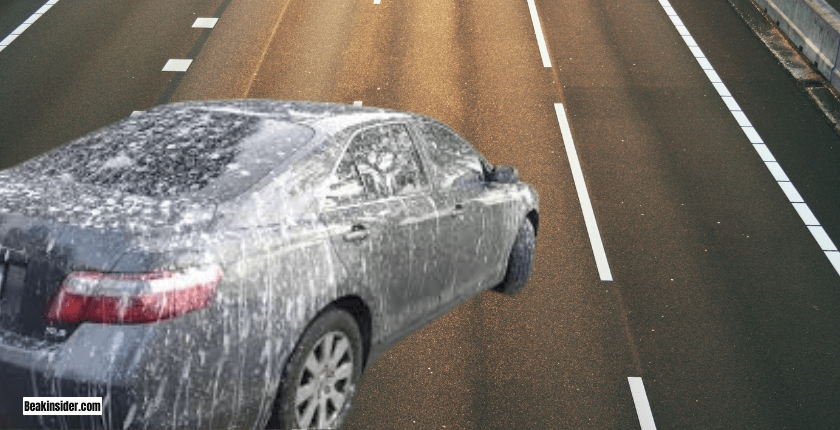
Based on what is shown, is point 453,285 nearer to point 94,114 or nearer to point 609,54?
point 94,114

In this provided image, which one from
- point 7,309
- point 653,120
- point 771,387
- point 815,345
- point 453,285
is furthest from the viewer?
point 653,120

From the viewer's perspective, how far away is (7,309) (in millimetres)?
4453

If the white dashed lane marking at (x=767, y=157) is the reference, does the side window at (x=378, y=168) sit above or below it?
above

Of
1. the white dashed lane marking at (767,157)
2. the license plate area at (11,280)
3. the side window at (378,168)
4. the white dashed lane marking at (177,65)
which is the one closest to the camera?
the license plate area at (11,280)

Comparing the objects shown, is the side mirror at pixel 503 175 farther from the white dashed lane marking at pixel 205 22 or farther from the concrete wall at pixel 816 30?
the white dashed lane marking at pixel 205 22

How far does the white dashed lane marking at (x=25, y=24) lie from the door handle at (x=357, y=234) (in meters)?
11.8

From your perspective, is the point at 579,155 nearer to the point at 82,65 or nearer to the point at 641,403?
the point at 641,403

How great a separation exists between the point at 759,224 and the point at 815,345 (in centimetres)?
275

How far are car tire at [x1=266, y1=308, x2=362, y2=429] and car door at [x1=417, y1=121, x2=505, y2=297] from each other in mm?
1268

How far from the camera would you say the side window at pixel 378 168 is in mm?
5637

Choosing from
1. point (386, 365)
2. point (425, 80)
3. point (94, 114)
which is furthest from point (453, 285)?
point (425, 80)

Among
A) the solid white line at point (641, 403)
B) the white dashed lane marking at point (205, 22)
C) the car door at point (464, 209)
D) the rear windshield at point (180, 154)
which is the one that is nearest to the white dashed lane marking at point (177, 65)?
the white dashed lane marking at point (205, 22)

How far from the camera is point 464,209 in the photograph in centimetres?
690

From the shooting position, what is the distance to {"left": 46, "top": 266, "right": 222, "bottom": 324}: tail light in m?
4.30
